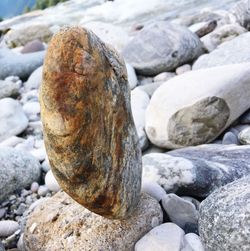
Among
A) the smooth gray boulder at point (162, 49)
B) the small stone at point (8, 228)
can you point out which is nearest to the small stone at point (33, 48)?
the smooth gray boulder at point (162, 49)

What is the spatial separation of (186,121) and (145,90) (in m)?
0.95

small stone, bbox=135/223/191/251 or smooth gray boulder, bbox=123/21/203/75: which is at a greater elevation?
small stone, bbox=135/223/191/251

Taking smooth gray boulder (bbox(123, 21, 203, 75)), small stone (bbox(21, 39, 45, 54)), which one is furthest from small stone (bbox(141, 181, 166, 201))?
small stone (bbox(21, 39, 45, 54))

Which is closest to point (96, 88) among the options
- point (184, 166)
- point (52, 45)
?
point (52, 45)

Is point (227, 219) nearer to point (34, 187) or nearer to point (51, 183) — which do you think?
point (51, 183)

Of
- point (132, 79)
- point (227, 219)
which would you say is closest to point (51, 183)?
point (227, 219)

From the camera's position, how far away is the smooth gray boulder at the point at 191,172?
81.2 inches

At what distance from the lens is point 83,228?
1.71 metres

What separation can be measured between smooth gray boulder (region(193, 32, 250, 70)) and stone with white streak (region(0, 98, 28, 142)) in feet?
4.79

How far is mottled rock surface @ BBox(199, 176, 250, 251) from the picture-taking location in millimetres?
1356

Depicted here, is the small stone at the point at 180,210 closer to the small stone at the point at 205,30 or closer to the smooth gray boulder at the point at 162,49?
the smooth gray boulder at the point at 162,49

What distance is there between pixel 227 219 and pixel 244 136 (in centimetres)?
139

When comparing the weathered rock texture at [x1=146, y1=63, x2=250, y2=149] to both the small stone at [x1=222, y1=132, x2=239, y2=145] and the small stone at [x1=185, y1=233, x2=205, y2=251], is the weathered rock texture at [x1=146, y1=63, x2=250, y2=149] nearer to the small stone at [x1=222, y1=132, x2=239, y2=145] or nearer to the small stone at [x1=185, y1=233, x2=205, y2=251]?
the small stone at [x1=222, y1=132, x2=239, y2=145]

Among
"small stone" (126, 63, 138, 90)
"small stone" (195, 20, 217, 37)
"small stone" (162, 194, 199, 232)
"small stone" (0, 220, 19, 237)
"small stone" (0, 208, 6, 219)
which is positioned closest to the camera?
"small stone" (162, 194, 199, 232)
